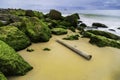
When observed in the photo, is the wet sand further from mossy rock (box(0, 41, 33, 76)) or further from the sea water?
the sea water

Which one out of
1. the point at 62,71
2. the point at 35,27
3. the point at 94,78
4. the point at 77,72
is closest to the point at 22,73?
the point at 62,71

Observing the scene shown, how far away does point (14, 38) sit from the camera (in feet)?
39.6

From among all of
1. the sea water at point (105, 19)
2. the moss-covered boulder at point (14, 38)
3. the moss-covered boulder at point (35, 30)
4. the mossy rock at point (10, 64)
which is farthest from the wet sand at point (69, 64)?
the sea water at point (105, 19)

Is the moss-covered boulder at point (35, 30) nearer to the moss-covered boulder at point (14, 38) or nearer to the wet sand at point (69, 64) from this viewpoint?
the wet sand at point (69, 64)

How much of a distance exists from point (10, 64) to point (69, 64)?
3147mm

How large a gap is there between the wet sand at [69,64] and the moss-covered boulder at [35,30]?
2.28 ft

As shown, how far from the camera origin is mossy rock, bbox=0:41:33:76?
26.6 ft

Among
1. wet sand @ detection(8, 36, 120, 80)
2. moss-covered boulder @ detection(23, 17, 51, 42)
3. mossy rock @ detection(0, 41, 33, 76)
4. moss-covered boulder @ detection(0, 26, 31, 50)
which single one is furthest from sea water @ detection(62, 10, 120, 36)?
mossy rock @ detection(0, 41, 33, 76)

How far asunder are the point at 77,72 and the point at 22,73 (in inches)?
95.0

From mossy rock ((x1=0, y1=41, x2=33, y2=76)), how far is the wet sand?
23cm

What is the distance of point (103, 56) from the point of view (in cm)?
1205

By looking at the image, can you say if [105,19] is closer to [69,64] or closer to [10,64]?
[69,64]

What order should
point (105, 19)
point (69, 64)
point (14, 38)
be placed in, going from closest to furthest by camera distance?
1. point (69, 64)
2. point (14, 38)
3. point (105, 19)

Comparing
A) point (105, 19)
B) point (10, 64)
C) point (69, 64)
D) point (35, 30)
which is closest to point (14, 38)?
point (35, 30)
